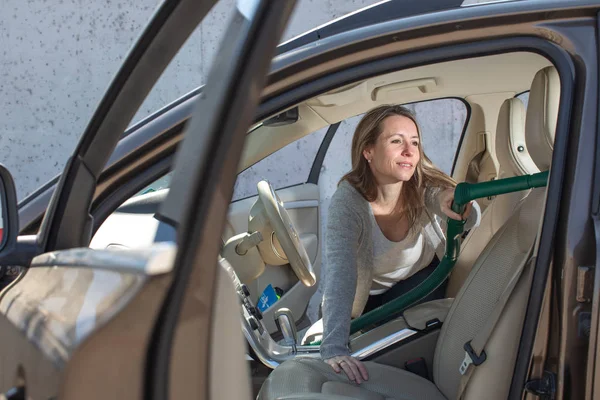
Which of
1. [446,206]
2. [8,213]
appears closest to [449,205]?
[446,206]

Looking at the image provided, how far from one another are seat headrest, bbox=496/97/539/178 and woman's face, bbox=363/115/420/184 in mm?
265

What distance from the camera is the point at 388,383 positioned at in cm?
179

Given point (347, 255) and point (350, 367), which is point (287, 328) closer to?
point (347, 255)

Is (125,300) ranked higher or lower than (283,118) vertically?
lower

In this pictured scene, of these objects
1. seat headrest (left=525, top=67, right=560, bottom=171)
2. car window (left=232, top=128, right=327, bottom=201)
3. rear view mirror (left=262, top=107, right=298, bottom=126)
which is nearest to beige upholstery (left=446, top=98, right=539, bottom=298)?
seat headrest (left=525, top=67, right=560, bottom=171)

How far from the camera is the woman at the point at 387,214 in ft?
6.80

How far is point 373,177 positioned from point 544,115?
A: 0.74 meters

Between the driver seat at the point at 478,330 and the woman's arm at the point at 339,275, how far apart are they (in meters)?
0.08

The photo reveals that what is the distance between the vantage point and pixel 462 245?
2285 millimetres

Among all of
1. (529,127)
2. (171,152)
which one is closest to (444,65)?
(529,127)

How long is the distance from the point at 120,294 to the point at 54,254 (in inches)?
13.8

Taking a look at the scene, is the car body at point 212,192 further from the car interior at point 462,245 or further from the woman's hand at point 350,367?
the woman's hand at point 350,367

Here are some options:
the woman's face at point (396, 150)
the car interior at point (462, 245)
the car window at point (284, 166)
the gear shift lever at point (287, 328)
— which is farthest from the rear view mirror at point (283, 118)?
the car window at point (284, 166)

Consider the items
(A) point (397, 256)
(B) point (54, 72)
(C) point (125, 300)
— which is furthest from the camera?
(B) point (54, 72)
